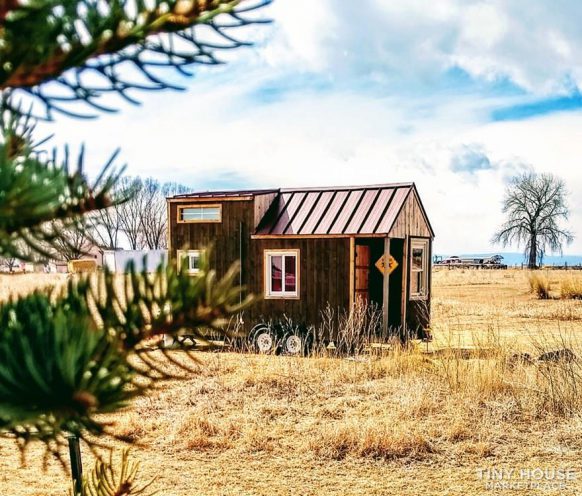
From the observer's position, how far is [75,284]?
1009mm

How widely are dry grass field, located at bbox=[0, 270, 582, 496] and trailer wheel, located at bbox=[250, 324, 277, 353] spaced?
3.26 metres

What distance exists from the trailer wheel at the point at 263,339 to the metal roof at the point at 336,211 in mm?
1936

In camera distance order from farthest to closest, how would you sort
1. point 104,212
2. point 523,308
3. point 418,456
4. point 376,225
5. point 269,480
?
point 523,308
point 376,225
point 418,456
point 269,480
point 104,212

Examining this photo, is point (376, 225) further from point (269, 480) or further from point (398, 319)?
point (269, 480)

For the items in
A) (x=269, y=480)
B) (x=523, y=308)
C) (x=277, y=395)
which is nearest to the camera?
(x=269, y=480)

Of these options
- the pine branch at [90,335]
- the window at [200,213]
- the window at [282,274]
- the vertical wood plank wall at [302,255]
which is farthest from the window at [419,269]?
the pine branch at [90,335]

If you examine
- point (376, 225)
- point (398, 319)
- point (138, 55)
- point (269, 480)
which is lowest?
point (269, 480)

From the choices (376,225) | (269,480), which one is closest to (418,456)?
(269,480)

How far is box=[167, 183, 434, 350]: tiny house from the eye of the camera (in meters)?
12.4

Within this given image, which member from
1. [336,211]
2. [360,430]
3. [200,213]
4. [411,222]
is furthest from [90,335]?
[200,213]

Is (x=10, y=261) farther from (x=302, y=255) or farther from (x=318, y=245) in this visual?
(x=302, y=255)

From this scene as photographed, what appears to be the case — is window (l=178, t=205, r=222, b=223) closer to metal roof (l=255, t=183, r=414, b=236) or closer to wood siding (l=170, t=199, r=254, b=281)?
wood siding (l=170, t=199, r=254, b=281)

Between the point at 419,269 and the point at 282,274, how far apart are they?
3.13 metres

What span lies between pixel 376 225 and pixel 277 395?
5.25 meters
